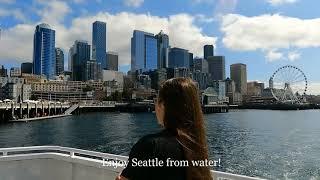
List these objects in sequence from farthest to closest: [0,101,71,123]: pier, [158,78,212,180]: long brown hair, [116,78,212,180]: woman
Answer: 1. [0,101,71,123]: pier
2. [158,78,212,180]: long brown hair
3. [116,78,212,180]: woman

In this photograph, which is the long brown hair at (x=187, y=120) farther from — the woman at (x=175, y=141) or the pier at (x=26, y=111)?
the pier at (x=26, y=111)

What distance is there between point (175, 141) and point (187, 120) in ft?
0.52

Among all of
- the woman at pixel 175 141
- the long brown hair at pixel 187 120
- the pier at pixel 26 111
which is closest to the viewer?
the woman at pixel 175 141

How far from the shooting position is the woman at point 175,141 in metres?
2.31

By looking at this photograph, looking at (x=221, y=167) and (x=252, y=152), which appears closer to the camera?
(x=221, y=167)

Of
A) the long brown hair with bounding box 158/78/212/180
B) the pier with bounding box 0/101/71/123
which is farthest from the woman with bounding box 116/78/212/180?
the pier with bounding box 0/101/71/123

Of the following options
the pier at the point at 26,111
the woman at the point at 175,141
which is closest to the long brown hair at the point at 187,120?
the woman at the point at 175,141

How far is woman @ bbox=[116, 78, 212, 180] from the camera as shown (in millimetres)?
2309

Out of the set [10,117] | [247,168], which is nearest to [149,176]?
[247,168]

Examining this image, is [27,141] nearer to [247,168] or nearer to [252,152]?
[252,152]

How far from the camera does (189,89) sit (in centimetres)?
252

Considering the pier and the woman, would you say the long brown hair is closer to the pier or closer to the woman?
the woman

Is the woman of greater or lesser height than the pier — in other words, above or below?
above

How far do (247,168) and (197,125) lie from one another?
26.0 m
